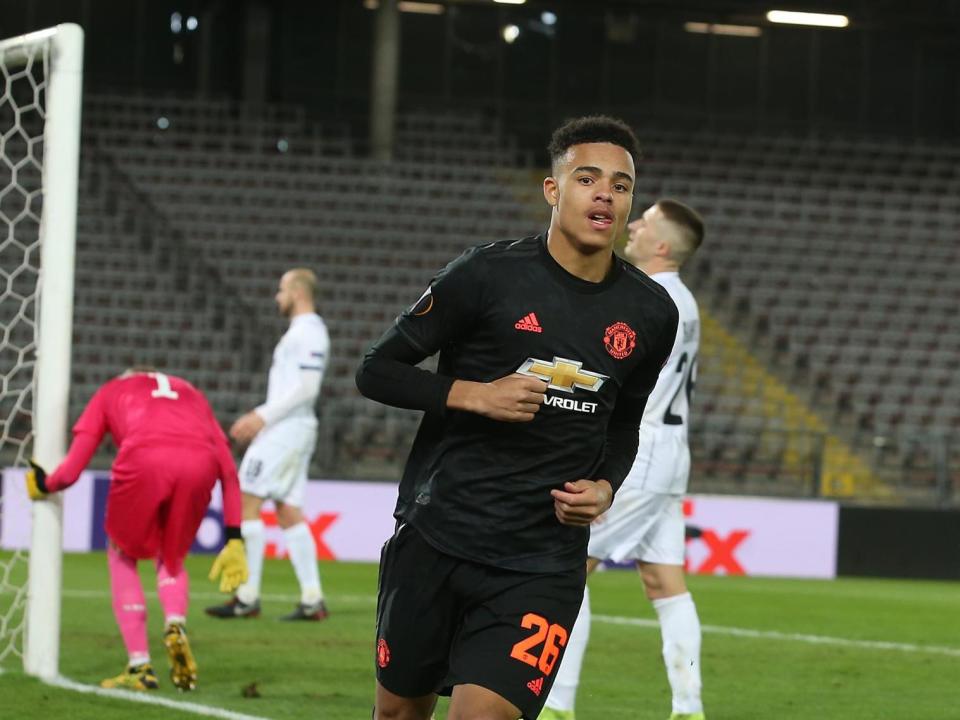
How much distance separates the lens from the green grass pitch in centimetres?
694

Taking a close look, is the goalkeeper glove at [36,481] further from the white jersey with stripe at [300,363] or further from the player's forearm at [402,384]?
the player's forearm at [402,384]

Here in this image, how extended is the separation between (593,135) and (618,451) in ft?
2.70

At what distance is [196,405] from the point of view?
735cm

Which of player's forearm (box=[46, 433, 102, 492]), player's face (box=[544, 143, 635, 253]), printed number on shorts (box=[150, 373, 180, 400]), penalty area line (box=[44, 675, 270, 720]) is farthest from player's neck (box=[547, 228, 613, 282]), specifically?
printed number on shorts (box=[150, 373, 180, 400])

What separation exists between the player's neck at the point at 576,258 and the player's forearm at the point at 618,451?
0.42 metres

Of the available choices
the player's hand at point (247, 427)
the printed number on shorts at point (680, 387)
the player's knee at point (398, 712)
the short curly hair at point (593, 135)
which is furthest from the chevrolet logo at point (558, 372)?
the player's hand at point (247, 427)

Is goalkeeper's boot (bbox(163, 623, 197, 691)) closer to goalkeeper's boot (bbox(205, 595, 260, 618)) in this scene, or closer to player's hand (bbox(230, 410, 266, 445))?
player's hand (bbox(230, 410, 266, 445))

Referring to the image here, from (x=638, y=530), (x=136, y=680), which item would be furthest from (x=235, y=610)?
(x=638, y=530)

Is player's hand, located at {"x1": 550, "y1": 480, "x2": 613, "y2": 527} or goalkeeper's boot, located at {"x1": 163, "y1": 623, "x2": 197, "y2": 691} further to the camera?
goalkeeper's boot, located at {"x1": 163, "y1": 623, "x2": 197, "y2": 691}

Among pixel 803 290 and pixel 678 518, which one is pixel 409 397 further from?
pixel 803 290

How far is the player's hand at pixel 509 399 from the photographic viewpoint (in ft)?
12.7

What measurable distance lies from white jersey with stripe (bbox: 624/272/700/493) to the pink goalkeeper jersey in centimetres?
188

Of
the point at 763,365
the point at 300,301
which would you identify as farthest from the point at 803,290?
the point at 300,301

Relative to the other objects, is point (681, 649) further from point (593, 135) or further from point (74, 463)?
point (593, 135)
